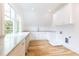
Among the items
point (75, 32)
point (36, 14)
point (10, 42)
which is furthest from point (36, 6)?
point (75, 32)

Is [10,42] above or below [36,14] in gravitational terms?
below

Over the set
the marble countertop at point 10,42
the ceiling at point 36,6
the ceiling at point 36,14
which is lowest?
the marble countertop at point 10,42

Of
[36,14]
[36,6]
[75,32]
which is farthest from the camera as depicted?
[75,32]

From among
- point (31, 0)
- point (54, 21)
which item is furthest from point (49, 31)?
point (31, 0)

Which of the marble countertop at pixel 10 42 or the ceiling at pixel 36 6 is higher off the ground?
the ceiling at pixel 36 6

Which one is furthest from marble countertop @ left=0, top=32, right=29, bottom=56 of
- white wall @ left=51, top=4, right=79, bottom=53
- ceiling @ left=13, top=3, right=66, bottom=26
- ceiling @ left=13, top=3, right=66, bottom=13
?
white wall @ left=51, top=4, right=79, bottom=53

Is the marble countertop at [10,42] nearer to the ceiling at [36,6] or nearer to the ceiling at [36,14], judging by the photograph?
the ceiling at [36,14]

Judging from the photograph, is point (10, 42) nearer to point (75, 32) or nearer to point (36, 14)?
point (36, 14)

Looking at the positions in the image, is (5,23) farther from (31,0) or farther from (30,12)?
(31,0)

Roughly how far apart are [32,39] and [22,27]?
20 centimetres

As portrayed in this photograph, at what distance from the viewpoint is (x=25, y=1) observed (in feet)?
2.93

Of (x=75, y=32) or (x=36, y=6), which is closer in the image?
(x=36, y=6)

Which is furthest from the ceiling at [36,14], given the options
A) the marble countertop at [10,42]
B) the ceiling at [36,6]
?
the marble countertop at [10,42]

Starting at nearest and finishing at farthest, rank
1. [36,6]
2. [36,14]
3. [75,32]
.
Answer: [36,6] → [36,14] → [75,32]
